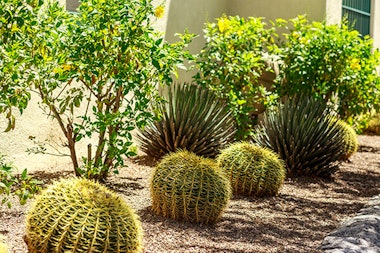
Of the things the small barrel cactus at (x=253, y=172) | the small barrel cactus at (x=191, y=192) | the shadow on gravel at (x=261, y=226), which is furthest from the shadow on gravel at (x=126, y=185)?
the small barrel cactus at (x=191, y=192)

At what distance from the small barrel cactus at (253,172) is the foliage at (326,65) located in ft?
12.1

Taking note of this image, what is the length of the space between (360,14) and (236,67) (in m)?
7.71

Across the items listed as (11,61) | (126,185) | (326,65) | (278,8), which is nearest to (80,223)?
(11,61)

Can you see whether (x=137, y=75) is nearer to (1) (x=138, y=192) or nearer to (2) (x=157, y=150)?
(1) (x=138, y=192)

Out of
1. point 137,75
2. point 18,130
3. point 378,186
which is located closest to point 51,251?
point 137,75

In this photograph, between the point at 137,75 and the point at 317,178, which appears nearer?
the point at 137,75

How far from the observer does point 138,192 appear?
7.58 metres

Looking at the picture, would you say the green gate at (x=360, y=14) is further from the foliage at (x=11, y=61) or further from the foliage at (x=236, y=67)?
the foliage at (x=11, y=61)

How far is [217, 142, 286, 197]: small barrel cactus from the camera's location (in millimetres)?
7805

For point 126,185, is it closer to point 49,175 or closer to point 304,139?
point 49,175

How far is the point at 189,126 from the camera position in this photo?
9008mm

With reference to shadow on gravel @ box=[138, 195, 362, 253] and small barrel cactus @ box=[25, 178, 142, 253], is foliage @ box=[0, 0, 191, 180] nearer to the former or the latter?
shadow on gravel @ box=[138, 195, 362, 253]

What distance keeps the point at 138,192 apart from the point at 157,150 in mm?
1794

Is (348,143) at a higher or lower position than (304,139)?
higher
